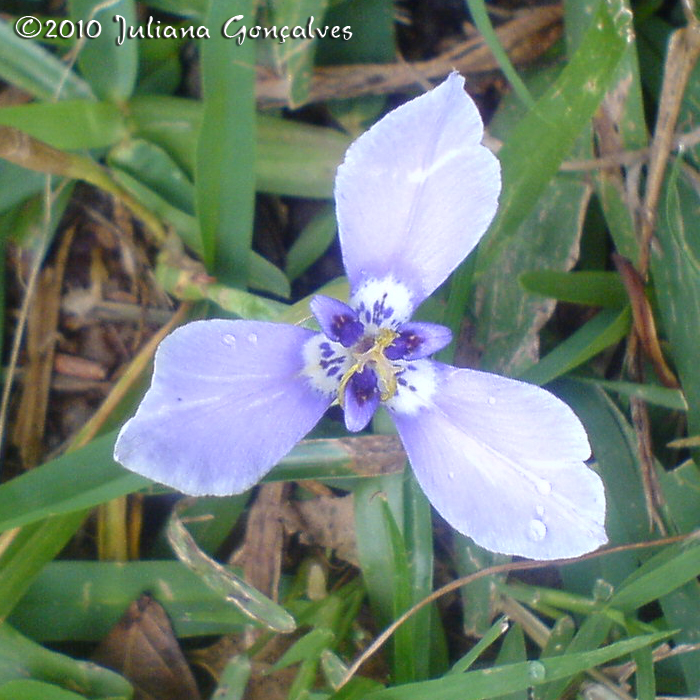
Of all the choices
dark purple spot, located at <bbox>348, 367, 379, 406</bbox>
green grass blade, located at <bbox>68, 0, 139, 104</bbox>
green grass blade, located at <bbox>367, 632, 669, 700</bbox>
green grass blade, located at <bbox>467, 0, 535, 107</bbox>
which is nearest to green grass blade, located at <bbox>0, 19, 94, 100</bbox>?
green grass blade, located at <bbox>68, 0, 139, 104</bbox>

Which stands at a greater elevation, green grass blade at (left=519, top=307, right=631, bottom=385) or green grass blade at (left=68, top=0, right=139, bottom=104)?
green grass blade at (left=68, top=0, right=139, bottom=104)

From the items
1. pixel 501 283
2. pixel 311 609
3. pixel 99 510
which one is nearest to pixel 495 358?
pixel 501 283

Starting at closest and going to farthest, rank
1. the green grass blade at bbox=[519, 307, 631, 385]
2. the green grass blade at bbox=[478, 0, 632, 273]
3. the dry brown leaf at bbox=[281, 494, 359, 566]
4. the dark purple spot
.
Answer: the dark purple spot
the green grass blade at bbox=[478, 0, 632, 273]
the green grass blade at bbox=[519, 307, 631, 385]
the dry brown leaf at bbox=[281, 494, 359, 566]

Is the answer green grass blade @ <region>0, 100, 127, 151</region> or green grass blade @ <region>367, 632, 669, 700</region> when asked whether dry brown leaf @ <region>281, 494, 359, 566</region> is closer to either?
green grass blade @ <region>367, 632, 669, 700</region>

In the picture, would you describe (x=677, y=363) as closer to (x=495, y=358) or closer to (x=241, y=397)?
A: (x=495, y=358)

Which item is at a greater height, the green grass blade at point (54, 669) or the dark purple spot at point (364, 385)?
the dark purple spot at point (364, 385)

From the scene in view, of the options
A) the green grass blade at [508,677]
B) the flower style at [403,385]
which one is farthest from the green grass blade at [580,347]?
the green grass blade at [508,677]

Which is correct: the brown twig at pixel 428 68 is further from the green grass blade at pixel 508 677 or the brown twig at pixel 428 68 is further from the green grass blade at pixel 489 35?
the green grass blade at pixel 508 677
